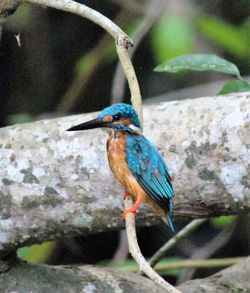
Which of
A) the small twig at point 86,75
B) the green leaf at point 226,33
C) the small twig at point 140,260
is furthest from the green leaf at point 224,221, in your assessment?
the small twig at point 140,260

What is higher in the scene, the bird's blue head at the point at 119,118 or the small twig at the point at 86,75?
the bird's blue head at the point at 119,118

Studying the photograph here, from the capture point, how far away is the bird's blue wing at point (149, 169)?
244cm

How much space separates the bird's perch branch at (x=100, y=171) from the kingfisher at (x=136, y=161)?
26cm

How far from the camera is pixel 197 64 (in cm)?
304

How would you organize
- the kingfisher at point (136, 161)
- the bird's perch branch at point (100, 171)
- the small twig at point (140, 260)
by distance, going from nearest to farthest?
the small twig at point (140, 260) < the kingfisher at point (136, 161) < the bird's perch branch at point (100, 171)

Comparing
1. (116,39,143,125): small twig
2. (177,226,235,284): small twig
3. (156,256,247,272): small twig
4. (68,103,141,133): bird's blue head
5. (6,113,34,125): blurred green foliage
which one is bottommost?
(177,226,235,284): small twig

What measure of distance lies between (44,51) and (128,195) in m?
2.11

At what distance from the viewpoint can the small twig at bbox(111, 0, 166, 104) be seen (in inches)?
157

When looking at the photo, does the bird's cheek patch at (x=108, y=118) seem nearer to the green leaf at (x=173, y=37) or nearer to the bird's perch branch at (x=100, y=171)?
the bird's perch branch at (x=100, y=171)

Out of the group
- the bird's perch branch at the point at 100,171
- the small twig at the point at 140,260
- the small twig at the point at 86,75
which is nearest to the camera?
the small twig at the point at 140,260

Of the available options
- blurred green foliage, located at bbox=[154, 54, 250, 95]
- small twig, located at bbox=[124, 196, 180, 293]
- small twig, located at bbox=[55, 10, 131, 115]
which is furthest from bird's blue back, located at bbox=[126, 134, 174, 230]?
small twig, located at bbox=[55, 10, 131, 115]

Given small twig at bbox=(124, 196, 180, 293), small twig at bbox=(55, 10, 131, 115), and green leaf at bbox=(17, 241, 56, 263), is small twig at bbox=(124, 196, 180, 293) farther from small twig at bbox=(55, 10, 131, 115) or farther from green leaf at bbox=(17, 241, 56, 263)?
small twig at bbox=(55, 10, 131, 115)

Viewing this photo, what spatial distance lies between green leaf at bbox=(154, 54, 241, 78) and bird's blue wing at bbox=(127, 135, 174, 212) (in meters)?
0.59

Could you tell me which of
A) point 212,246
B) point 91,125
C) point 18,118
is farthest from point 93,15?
point 212,246
